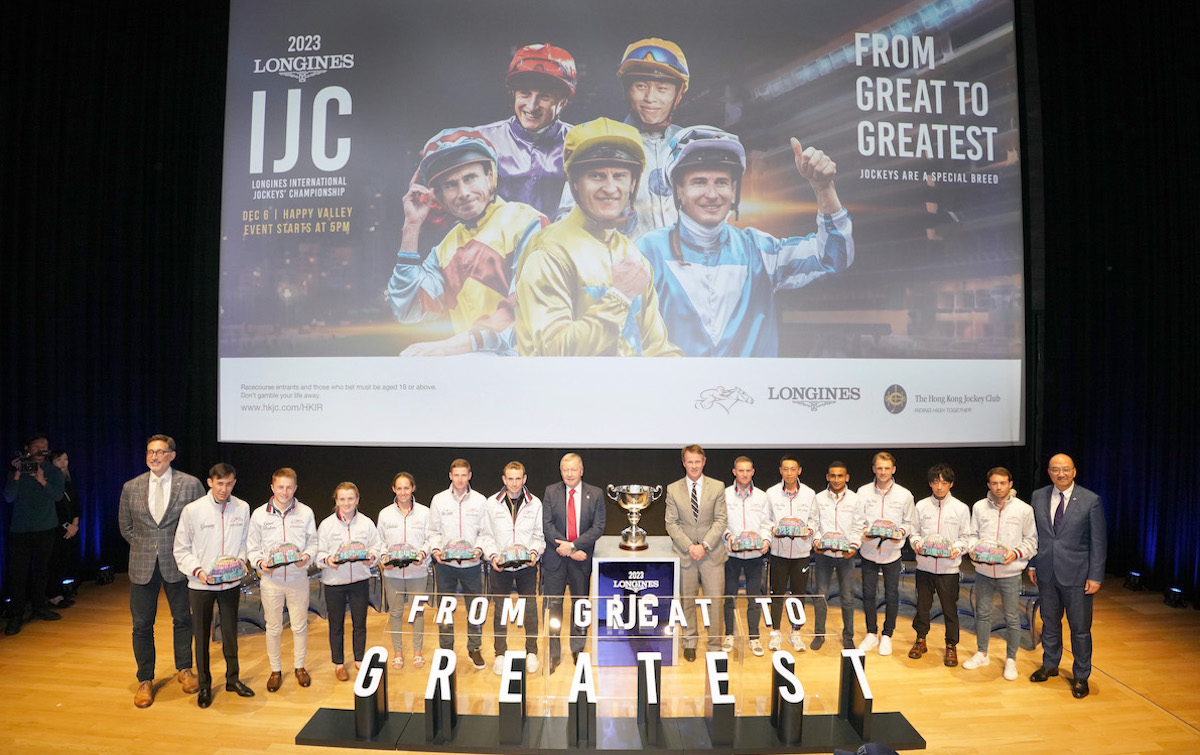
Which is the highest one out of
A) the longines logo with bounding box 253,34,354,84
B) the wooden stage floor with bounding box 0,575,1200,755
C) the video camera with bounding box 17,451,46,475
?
the longines logo with bounding box 253,34,354,84

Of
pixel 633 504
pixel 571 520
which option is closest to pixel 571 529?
pixel 571 520

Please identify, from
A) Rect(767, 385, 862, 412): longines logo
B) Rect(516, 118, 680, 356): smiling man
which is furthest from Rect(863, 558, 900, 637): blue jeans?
Rect(516, 118, 680, 356): smiling man

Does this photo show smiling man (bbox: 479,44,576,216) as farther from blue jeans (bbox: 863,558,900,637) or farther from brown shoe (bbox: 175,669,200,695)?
brown shoe (bbox: 175,669,200,695)

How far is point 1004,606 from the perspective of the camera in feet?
17.4

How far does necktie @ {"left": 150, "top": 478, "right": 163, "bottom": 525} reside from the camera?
4637 millimetres

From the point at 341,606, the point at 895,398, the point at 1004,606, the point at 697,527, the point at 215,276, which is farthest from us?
the point at 215,276

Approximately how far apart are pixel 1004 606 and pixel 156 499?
5.89 metres

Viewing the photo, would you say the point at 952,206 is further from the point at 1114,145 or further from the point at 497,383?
the point at 497,383

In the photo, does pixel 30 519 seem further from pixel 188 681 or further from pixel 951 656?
pixel 951 656

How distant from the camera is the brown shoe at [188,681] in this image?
4820mm

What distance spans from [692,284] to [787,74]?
2.15 m

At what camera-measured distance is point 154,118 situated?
24.8ft

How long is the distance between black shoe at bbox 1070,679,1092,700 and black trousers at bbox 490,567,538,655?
3.69 m

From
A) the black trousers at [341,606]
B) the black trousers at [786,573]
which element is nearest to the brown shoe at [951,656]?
the black trousers at [786,573]
